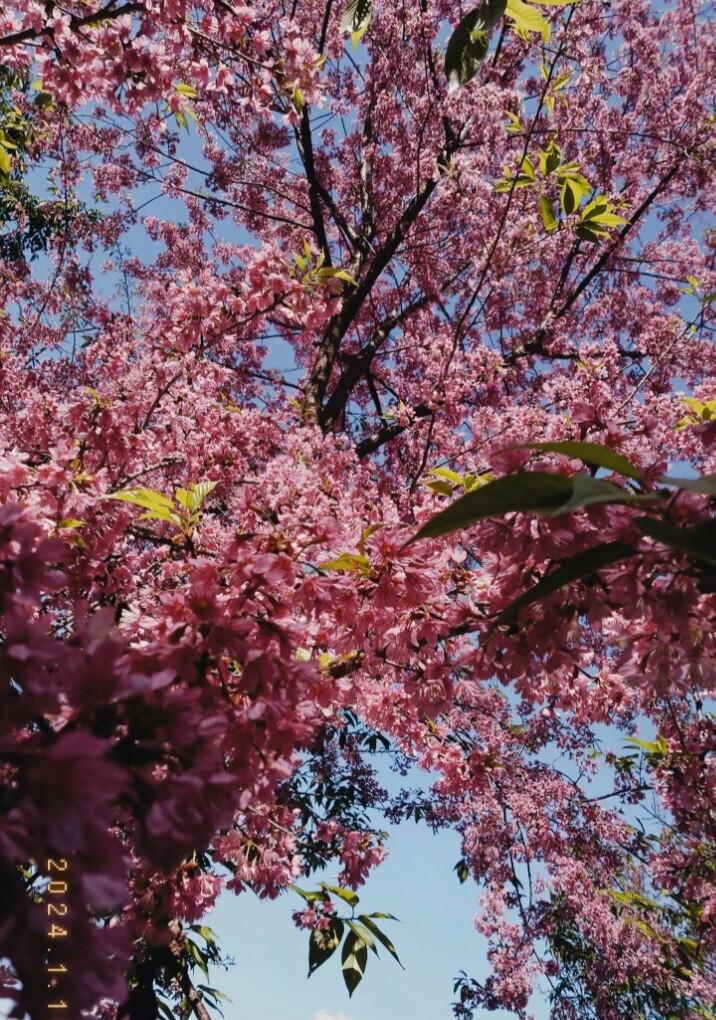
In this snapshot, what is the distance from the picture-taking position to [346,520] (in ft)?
9.31

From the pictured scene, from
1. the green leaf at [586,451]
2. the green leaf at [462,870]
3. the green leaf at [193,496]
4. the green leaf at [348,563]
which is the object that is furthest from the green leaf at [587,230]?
the green leaf at [462,870]

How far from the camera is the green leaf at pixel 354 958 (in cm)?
305

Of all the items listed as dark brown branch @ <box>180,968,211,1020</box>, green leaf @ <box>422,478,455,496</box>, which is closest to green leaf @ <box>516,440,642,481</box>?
green leaf @ <box>422,478,455,496</box>

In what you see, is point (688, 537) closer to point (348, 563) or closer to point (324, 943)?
point (348, 563)

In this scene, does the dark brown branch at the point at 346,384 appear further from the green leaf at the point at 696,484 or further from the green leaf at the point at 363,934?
the green leaf at the point at 696,484

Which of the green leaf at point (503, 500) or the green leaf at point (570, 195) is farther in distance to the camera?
the green leaf at point (570, 195)

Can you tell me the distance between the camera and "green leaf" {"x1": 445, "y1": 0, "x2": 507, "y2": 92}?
1.32 m

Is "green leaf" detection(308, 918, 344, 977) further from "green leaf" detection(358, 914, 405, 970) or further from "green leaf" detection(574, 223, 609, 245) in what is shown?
"green leaf" detection(574, 223, 609, 245)

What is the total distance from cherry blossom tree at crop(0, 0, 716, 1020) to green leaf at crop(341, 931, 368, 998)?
0.5 inches

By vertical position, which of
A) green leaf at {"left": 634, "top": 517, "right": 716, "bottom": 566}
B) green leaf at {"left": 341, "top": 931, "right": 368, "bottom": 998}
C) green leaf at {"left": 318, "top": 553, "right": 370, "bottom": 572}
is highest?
green leaf at {"left": 318, "top": 553, "right": 370, "bottom": 572}

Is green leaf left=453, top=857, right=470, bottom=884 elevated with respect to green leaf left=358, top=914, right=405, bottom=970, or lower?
elevated

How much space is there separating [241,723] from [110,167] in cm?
961

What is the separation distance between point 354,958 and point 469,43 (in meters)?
3.49

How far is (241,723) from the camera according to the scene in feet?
4.48
